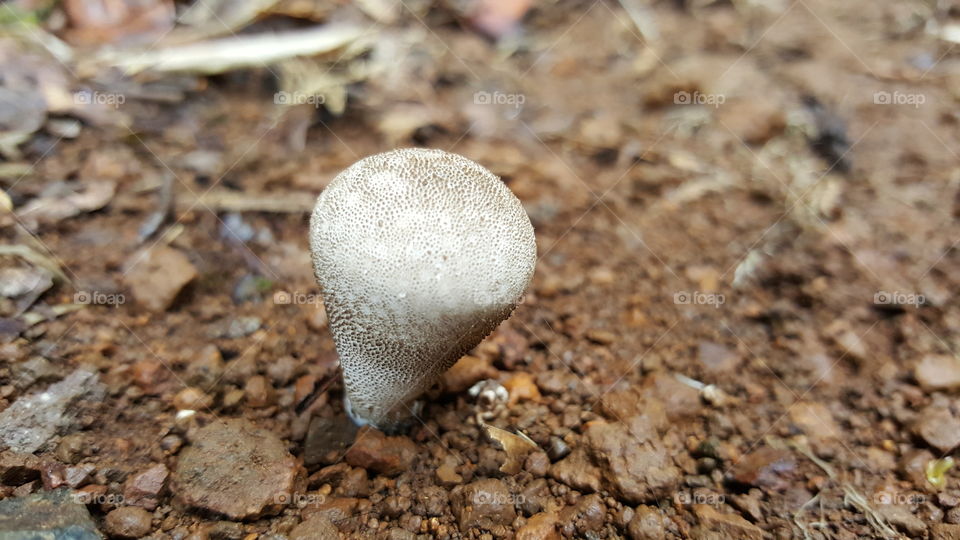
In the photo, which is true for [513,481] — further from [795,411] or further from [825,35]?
[825,35]

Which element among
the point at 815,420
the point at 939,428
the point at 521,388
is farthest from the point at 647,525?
the point at 939,428

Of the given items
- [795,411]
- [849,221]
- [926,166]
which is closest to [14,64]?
[795,411]

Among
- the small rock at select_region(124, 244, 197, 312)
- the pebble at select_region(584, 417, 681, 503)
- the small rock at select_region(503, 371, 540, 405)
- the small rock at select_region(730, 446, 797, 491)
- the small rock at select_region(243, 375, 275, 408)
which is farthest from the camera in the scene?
the small rock at select_region(124, 244, 197, 312)

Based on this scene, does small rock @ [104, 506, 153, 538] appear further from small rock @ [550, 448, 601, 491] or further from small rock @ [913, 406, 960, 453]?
small rock @ [913, 406, 960, 453]

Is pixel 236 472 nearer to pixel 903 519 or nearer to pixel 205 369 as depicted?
pixel 205 369

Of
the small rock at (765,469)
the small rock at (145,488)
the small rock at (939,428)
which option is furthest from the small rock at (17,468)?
the small rock at (939,428)

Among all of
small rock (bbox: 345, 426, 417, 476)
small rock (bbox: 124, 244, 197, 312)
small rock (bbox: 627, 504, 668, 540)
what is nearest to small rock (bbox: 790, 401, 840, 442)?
small rock (bbox: 627, 504, 668, 540)
